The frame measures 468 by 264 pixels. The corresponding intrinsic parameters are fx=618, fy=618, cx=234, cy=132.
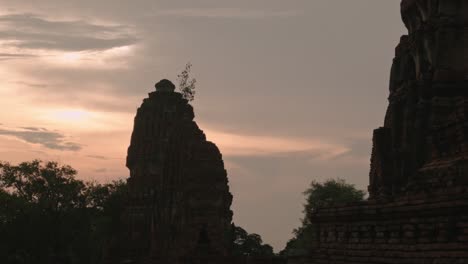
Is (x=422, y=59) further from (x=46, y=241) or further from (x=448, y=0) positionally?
(x=46, y=241)

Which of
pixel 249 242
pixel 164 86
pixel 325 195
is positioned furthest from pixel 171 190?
pixel 249 242

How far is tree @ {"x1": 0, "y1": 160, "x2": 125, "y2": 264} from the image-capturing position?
45656 mm

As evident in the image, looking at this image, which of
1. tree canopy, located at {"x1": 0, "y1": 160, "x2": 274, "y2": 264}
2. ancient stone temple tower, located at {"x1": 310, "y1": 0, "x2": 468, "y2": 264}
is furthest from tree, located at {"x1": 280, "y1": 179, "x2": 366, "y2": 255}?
ancient stone temple tower, located at {"x1": 310, "y1": 0, "x2": 468, "y2": 264}

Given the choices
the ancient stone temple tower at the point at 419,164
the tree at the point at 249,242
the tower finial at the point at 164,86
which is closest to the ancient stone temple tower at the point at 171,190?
the tower finial at the point at 164,86

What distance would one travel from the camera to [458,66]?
17.0 m

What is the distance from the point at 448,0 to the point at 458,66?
6.25 feet

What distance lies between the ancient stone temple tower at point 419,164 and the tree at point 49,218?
33.5 meters

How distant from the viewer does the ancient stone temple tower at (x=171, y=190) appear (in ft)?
103

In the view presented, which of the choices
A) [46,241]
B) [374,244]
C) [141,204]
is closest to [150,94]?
[141,204]

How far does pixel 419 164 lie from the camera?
1689cm

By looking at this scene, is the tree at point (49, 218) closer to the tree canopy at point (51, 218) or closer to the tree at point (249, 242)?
the tree canopy at point (51, 218)

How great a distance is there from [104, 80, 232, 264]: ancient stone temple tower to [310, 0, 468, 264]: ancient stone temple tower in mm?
11983

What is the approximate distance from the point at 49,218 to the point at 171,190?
1212 cm

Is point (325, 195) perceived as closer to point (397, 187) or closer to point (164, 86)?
point (164, 86)
